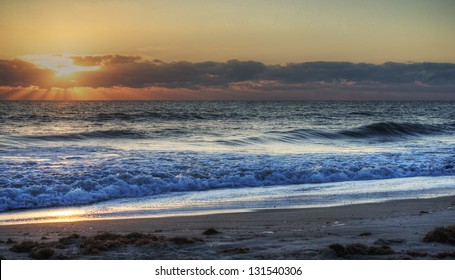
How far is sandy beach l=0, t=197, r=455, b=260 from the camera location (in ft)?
16.3

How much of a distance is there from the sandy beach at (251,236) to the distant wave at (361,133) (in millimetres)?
12884

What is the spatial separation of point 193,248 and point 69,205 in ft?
14.6

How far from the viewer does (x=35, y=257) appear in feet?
16.2

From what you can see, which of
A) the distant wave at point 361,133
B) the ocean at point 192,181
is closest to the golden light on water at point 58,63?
the ocean at point 192,181

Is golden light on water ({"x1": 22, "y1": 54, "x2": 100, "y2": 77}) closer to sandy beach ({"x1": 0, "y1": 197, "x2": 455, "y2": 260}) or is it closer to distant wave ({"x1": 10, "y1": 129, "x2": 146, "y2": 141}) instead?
distant wave ({"x1": 10, "y1": 129, "x2": 146, "y2": 141})

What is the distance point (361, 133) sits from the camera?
92.3 feet

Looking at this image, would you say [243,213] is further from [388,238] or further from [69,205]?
[69,205]

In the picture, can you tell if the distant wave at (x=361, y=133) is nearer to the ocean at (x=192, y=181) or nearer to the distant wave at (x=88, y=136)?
the ocean at (x=192, y=181)

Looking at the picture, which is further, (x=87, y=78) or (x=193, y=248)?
(x=87, y=78)

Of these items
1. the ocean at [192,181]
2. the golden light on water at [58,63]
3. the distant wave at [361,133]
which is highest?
the golden light on water at [58,63]

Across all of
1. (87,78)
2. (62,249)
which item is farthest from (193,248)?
(87,78)

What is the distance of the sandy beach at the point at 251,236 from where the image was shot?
4961mm

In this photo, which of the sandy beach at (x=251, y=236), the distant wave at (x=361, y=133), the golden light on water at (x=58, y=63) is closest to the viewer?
the sandy beach at (x=251, y=236)

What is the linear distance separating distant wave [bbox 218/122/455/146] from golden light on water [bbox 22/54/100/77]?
7149mm
